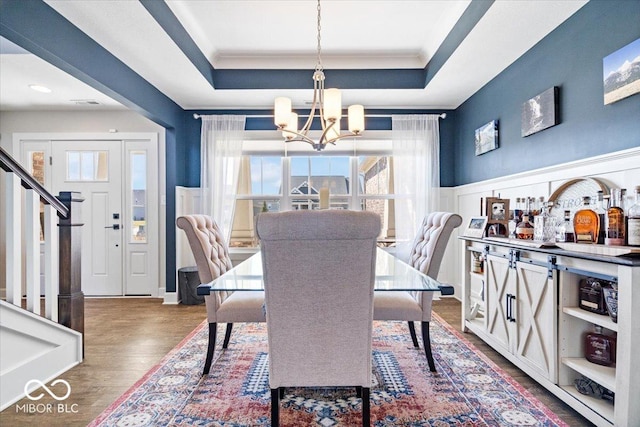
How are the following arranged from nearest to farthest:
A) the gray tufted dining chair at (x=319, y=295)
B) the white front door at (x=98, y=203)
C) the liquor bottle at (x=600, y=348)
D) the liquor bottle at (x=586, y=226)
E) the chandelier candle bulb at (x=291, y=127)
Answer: the gray tufted dining chair at (x=319, y=295) < the liquor bottle at (x=600, y=348) < the liquor bottle at (x=586, y=226) < the chandelier candle bulb at (x=291, y=127) < the white front door at (x=98, y=203)

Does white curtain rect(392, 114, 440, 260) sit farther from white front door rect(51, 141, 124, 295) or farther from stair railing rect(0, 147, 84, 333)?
white front door rect(51, 141, 124, 295)

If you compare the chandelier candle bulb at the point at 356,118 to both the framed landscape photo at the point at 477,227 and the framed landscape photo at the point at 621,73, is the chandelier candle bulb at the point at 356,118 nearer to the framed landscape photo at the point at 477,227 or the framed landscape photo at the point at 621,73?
the framed landscape photo at the point at 477,227

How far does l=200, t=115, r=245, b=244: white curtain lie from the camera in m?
4.32

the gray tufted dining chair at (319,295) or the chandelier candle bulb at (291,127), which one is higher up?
the chandelier candle bulb at (291,127)

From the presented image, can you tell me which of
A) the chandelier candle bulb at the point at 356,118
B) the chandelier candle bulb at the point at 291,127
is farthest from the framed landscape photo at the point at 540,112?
the chandelier candle bulb at the point at 291,127

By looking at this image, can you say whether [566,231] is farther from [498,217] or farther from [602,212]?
[498,217]

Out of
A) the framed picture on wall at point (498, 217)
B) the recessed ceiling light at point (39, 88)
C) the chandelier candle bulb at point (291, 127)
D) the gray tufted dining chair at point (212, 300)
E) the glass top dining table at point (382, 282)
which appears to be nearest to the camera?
the glass top dining table at point (382, 282)

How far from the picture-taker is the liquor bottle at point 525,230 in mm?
2406

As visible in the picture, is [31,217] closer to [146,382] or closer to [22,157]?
[146,382]

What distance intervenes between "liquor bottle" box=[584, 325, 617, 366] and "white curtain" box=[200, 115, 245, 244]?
352 centimetres

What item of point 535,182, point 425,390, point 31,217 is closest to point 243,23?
point 31,217

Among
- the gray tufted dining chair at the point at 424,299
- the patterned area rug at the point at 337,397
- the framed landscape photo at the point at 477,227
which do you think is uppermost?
the framed landscape photo at the point at 477,227

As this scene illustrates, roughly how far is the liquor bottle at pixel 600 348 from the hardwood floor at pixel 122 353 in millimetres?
302

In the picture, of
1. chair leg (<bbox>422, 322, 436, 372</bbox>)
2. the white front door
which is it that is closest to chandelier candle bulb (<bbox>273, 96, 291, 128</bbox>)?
chair leg (<bbox>422, 322, 436, 372</bbox>)
